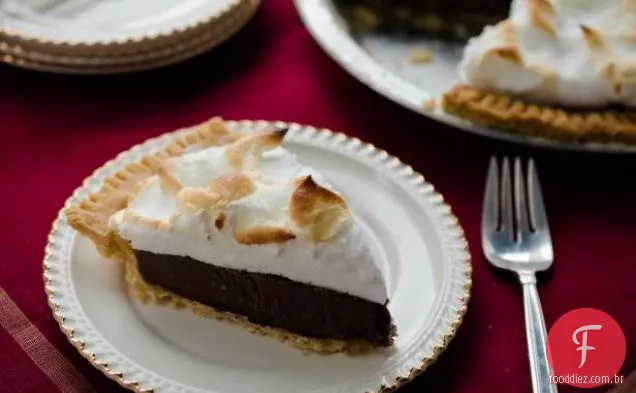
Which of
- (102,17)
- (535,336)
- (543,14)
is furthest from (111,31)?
(535,336)

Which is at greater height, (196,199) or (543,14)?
(543,14)

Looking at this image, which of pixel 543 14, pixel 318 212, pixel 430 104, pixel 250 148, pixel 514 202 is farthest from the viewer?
pixel 543 14

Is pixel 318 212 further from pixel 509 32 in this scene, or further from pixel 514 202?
pixel 509 32

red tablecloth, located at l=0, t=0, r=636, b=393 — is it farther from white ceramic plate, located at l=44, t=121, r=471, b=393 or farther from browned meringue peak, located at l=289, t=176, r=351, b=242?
browned meringue peak, located at l=289, t=176, r=351, b=242

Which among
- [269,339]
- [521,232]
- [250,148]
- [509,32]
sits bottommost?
[269,339]

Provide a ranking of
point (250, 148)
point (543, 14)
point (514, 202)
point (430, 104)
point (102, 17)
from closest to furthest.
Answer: point (250, 148) → point (514, 202) → point (430, 104) → point (543, 14) → point (102, 17)

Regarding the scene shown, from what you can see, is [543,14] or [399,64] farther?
[399,64]

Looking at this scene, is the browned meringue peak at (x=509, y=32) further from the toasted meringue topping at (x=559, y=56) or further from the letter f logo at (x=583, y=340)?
the letter f logo at (x=583, y=340)
